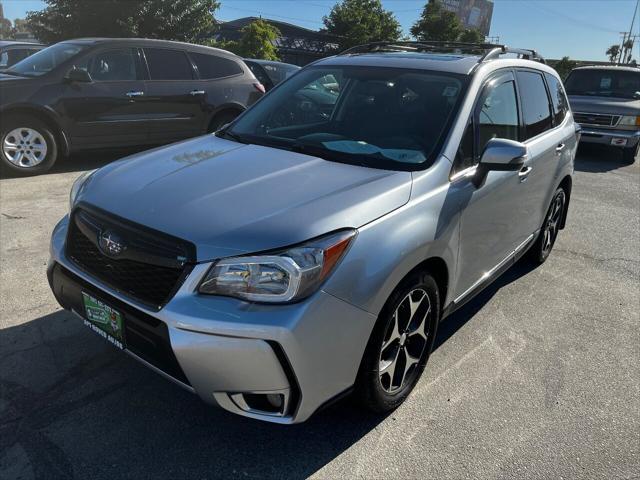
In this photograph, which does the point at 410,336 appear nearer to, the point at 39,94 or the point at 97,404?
the point at 97,404

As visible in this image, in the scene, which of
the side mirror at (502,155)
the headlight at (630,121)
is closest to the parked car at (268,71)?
the headlight at (630,121)

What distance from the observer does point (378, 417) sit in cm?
275

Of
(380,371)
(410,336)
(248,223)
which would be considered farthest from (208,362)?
(410,336)

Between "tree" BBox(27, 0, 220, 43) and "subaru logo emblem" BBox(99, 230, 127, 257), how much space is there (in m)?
21.1

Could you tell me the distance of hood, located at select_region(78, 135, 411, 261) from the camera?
2.16 metres

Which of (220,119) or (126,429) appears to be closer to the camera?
(126,429)

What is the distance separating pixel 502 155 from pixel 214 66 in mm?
6521

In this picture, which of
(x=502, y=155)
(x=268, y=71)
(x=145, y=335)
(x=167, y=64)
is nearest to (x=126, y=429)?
(x=145, y=335)

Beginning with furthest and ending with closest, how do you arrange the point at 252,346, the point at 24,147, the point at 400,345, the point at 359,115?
the point at 24,147
the point at 359,115
the point at 400,345
the point at 252,346

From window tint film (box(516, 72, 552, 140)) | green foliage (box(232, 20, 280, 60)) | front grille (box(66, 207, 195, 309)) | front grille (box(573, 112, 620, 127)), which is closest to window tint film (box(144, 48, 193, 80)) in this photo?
window tint film (box(516, 72, 552, 140))

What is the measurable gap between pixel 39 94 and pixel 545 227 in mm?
6145

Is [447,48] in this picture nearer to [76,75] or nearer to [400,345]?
[400,345]

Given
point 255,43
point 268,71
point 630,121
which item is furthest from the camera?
point 255,43

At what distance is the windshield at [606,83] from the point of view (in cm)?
1102
